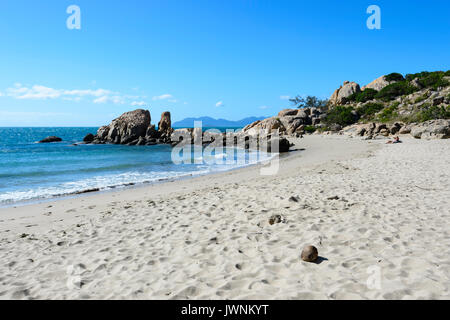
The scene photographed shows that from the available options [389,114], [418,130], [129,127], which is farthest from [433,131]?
[129,127]

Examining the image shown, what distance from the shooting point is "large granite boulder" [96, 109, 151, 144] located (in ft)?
156

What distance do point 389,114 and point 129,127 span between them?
4164cm

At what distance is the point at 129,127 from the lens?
48219mm

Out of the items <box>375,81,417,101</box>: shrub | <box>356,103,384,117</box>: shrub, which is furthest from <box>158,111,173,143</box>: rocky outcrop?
<box>375,81,417,101</box>: shrub

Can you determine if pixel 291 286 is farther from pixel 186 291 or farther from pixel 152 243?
pixel 152 243

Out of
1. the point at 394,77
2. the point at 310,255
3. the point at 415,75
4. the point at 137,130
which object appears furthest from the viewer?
the point at 394,77

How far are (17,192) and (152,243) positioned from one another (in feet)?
33.9

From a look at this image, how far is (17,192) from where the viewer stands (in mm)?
12406

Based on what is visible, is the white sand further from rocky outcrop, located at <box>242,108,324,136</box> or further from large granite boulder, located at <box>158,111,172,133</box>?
large granite boulder, located at <box>158,111,172,133</box>

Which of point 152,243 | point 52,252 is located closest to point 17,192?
point 52,252

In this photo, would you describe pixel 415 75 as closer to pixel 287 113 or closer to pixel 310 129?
pixel 287 113

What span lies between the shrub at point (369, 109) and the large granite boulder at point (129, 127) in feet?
121

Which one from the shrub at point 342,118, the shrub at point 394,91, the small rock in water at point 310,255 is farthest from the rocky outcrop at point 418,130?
the small rock in water at point 310,255
